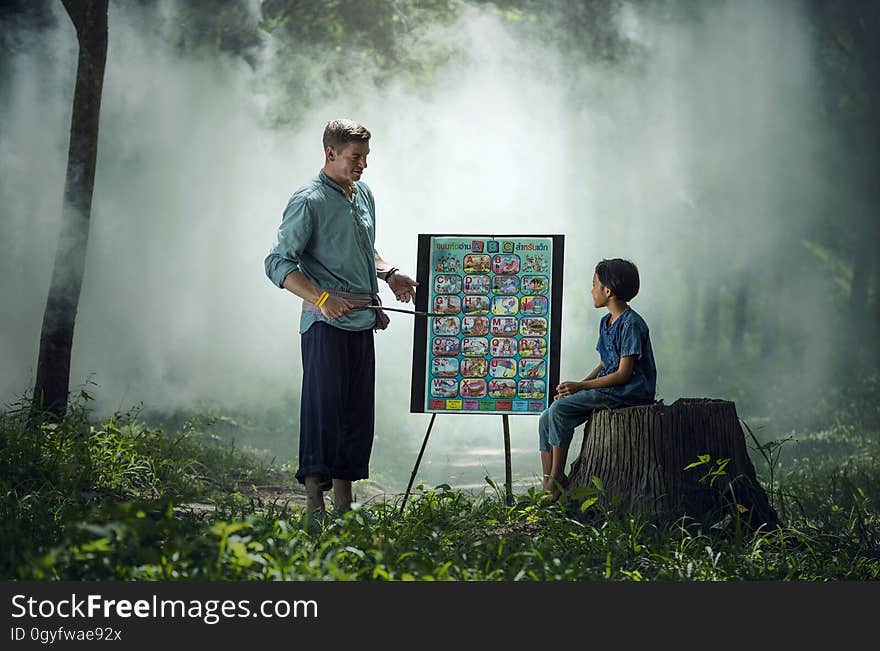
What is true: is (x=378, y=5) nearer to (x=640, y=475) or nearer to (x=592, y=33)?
(x=592, y=33)

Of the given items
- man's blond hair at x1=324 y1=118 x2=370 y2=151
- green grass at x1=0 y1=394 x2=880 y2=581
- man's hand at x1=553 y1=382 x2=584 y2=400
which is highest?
man's blond hair at x1=324 y1=118 x2=370 y2=151

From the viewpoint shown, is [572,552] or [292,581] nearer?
[292,581]

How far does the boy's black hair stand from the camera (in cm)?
420

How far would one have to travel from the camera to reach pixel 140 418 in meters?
8.23

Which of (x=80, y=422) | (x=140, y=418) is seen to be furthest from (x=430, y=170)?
(x=80, y=422)

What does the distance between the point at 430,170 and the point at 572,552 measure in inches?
244

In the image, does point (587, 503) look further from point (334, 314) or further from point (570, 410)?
point (334, 314)

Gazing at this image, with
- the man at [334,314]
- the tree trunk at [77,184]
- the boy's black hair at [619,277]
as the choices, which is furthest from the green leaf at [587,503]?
the tree trunk at [77,184]

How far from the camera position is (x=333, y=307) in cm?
406

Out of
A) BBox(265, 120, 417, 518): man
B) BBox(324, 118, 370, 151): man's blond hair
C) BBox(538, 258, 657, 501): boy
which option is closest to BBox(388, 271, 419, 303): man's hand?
BBox(265, 120, 417, 518): man

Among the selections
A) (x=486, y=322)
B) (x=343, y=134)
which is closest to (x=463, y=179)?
(x=486, y=322)

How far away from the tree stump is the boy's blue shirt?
138 millimetres

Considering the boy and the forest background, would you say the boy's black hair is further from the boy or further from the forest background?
the forest background

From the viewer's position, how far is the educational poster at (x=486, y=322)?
4.57 metres
